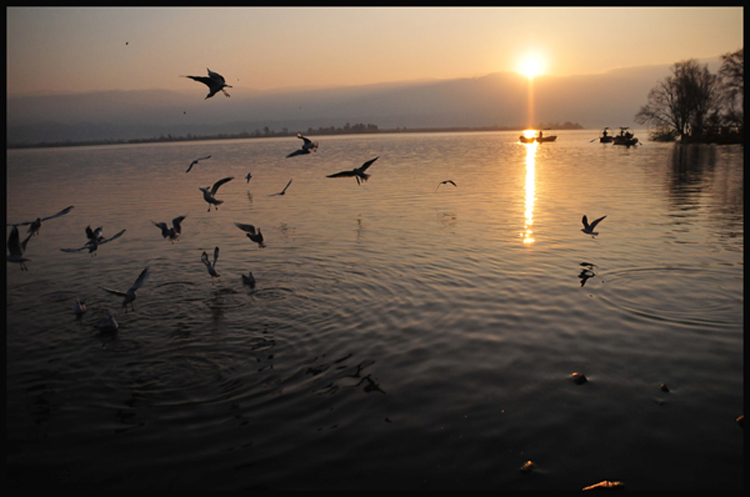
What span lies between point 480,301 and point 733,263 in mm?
8103

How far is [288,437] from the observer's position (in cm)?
647

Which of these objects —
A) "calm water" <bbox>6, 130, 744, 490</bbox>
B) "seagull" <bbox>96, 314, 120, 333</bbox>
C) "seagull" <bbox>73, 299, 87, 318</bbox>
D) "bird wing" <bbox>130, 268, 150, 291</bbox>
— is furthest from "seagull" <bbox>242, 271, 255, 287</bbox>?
"seagull" <bbox>73, 299, 87, 318</bbox>

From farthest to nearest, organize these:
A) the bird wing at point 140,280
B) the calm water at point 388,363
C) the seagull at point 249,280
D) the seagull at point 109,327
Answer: the seagull at point 249,280
the bird wing at point 140,280
the seagull at point 109,327
the calm water at point 388,363

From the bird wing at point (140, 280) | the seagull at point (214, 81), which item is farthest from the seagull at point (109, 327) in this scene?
the seagull at point (214, 81)

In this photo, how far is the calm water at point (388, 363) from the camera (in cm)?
597

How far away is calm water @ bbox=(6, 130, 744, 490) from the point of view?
597cm

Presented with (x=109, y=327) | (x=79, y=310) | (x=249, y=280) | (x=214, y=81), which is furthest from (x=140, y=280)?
(x=214, y=81)

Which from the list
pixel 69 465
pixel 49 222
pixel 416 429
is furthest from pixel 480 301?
pixel 49 222

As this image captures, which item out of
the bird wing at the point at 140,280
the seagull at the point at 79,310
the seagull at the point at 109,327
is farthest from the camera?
the seagull at the point at 79,310

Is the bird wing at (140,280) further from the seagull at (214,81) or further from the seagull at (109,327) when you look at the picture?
the seagull at (214,81)

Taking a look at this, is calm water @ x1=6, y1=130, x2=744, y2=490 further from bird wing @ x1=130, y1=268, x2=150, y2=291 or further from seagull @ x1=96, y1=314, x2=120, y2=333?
bird wing @ x1=130, y1=268, x2=150, y2=291

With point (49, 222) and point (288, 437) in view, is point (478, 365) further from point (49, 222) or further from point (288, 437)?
point (49, 222)

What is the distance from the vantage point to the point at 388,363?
8.42m

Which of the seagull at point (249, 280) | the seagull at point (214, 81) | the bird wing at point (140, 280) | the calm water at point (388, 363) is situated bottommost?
the calm water at point (388, 363)
